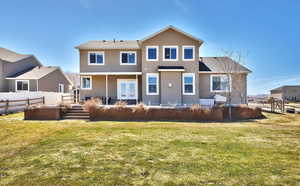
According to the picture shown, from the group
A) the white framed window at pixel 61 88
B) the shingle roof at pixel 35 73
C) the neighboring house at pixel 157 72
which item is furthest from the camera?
the white framed window at pixel 61 88

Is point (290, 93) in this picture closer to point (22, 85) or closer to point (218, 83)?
point (218, 83)

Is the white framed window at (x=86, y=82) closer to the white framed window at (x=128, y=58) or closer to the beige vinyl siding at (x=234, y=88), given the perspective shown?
the white framed window at (x=128, y=58)

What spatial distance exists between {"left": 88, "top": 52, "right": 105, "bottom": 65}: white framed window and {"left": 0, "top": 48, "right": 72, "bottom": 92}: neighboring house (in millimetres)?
11268

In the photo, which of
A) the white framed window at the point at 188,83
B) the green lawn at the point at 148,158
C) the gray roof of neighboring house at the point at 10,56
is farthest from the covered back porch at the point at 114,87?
the gray roof of neighboring house at the point at 10,56

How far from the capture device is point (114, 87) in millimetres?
16625

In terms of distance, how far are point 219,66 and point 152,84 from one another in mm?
7841

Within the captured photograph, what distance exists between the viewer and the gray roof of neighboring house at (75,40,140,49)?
16.1 meters

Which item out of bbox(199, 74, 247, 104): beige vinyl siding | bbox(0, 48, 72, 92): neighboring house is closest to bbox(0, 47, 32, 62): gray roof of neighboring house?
bbox(0, 48, 72, 92): neighboring house

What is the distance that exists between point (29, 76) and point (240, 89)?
91.4 feet

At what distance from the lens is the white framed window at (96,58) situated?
53.3 ft

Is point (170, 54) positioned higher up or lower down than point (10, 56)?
lower down

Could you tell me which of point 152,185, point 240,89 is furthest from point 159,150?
point 240,89

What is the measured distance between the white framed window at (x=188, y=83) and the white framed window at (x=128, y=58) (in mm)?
5549

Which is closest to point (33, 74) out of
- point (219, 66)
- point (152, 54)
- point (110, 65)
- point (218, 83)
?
point (110, 65)
